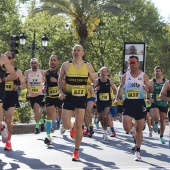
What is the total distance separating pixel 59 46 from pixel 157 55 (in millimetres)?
9355

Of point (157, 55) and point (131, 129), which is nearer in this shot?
point (131, 129)

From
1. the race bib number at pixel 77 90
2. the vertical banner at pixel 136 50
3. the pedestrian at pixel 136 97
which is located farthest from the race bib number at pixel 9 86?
the vertical banner at pixel 136 50

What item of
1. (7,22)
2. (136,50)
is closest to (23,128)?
(136,50)

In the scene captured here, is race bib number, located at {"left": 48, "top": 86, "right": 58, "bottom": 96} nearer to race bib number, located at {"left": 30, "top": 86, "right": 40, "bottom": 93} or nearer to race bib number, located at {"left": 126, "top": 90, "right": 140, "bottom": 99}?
race bib number, located at {"left": 30, "top": 86, "right": 40, "bottom": 93}

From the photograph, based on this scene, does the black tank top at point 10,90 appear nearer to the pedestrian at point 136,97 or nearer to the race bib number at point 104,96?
the pedestrian at point 136,97

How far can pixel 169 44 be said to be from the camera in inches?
2040

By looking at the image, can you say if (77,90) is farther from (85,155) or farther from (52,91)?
(52,91)

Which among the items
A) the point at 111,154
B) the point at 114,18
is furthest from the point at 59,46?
the point at 111,154

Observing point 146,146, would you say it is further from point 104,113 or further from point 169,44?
point 169,44

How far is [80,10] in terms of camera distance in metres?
31.5

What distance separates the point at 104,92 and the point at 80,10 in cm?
1839

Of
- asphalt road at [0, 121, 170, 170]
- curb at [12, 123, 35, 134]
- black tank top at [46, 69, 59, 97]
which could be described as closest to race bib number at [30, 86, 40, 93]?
black tank top at [46, 69, 59, 97]

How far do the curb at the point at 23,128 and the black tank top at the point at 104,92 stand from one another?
284 centimetres

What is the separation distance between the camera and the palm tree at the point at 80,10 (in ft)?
102
